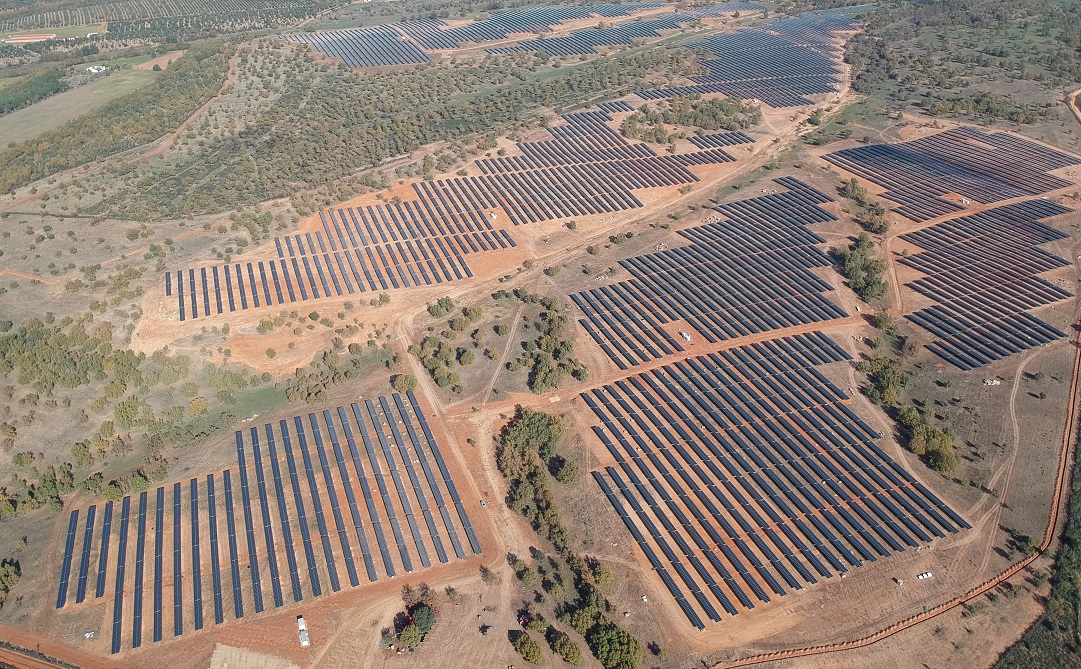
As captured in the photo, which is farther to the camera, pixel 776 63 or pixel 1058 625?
pixel 776 63

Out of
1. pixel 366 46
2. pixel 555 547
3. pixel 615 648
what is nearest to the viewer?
pixel 615 648

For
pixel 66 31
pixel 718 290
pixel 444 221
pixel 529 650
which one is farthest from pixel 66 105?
pixel 529 650

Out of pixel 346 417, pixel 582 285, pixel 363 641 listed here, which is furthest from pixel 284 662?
pixel 582 285

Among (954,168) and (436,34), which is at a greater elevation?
(436,34)

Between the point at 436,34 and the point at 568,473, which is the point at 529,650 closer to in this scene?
the point at 568,473

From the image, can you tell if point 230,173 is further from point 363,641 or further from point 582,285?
point 363,641

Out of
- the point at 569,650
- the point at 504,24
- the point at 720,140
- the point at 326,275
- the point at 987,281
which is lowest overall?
the point at 569,650

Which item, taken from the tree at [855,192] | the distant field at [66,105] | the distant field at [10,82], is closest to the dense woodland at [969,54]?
the tree at [855,192]

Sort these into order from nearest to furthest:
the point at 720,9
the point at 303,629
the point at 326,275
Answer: the point at 303,629 < the point at 326,275 < the point at 720,9

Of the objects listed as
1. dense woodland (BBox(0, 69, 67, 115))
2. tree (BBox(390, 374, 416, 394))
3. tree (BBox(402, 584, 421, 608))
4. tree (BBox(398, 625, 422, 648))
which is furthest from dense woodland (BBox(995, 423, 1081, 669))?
dense woodland (BBox(0, 69, 67, 115))
